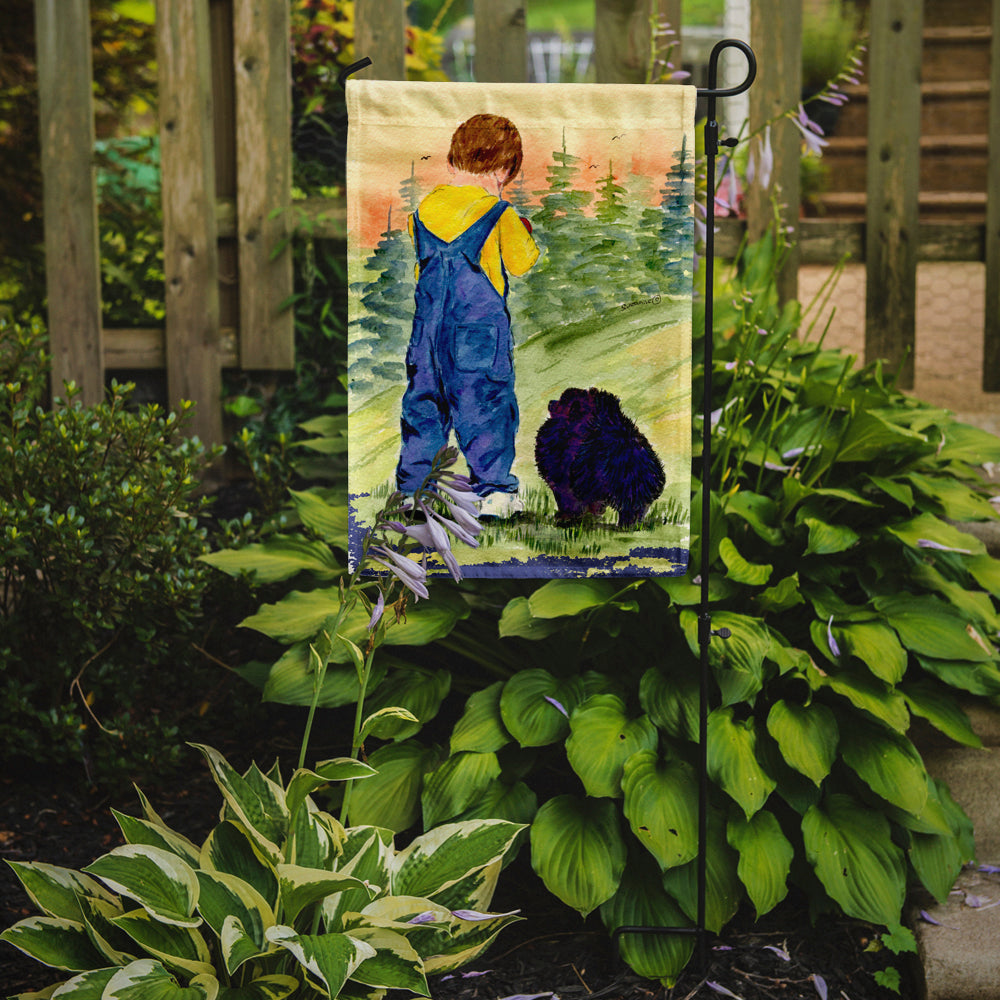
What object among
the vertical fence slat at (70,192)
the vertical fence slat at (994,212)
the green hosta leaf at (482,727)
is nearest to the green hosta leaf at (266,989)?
the green hosta leaf at (482,727)

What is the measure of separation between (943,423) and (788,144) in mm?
1128

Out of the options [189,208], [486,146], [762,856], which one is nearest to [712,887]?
[762,856]

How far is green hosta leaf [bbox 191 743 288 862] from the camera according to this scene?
1.74 meters

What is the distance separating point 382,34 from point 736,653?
234 cm

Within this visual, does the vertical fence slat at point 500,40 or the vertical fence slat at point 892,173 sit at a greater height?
the vertical fence slat at point 500,40

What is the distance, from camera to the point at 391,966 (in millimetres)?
1590

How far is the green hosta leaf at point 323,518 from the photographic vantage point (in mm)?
2537

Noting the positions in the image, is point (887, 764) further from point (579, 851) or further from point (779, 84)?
point (779, 84)

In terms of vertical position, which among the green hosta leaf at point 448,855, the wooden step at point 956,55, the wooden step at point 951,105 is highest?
the wooden step at point 956,55

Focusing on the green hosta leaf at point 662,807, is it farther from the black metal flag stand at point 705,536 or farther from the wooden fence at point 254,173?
the wooden fence at point 254,173

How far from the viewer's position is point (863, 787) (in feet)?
7.01

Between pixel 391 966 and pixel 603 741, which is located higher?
pixel 603 741

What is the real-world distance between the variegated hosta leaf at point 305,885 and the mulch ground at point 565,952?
1.63 feet

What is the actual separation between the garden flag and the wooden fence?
154cm
